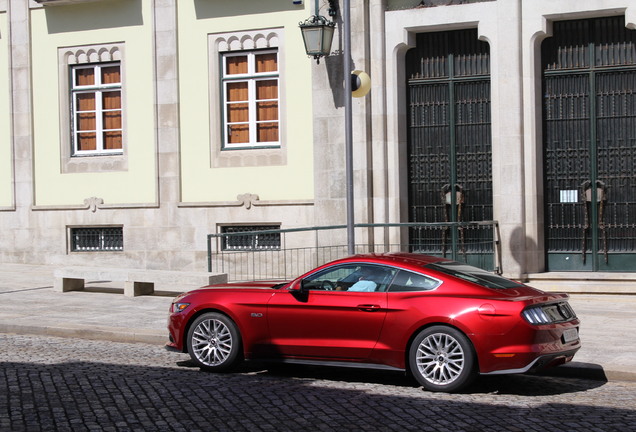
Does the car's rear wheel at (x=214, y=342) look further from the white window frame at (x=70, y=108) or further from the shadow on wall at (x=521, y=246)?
the white window frame at (x=70, y=108)

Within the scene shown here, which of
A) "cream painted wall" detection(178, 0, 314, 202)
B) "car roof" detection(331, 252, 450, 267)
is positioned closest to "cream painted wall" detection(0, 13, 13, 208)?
"cream painted wall" detection(178, 0, 314, 202)

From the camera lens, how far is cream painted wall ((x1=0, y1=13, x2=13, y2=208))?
78.0 feet

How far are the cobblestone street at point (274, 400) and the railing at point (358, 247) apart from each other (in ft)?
24.5

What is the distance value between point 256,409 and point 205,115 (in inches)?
532

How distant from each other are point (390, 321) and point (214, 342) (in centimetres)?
215

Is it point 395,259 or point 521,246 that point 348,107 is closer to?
point 395,259

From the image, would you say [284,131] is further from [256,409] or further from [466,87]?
[256,409]

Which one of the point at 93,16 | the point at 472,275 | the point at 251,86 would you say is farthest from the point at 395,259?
the point at 93,16

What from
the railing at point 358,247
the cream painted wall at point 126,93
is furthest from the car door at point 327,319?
the cream painted wall at point 126,93

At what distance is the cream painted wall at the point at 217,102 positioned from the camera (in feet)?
68.9

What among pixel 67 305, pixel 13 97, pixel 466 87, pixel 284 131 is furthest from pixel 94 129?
pixel 466 87

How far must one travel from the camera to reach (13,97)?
2364 cm

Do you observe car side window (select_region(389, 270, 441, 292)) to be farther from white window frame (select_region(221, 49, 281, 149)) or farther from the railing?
white window frame (select_region(221, 49, 281, 149))

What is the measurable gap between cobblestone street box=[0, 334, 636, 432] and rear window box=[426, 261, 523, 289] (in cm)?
103
